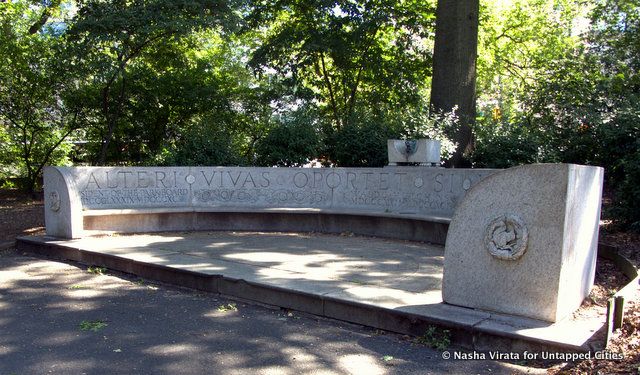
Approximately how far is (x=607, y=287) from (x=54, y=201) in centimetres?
781

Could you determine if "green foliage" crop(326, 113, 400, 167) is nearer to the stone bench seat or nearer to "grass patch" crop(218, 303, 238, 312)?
the stone bench seat

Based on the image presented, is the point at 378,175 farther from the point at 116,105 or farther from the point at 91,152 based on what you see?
the point at 91,152

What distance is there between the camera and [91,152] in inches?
617

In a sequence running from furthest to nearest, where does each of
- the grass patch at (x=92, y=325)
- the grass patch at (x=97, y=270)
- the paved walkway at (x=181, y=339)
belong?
the grass patch at (x=97, y=270), the grass patch at (x=92, y=325), the paved walkway at (x=181, y=339)

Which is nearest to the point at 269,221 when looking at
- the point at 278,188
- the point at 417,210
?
the point at 278,188

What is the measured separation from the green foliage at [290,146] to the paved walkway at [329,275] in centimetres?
261

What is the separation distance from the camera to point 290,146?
11.9 meters

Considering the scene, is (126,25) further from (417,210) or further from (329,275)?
(329,275)

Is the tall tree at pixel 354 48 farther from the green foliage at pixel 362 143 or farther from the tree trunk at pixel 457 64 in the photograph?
the tree trunk at pixel 457 64

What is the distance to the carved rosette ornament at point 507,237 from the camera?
4320 millimetres

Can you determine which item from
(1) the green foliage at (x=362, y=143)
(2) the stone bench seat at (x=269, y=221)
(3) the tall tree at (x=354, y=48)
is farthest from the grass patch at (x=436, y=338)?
(3) the tall tree at (x=354, y=48)

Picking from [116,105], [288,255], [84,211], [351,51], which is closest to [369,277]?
A: [288,255]

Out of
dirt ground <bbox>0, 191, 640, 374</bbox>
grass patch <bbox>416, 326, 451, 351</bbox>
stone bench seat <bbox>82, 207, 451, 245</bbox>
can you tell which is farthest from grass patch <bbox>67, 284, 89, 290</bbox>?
grass patch <bbox>416, 326, 451, 351</bbox>

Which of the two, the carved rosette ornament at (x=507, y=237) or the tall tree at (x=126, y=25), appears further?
the tall tree at (x=126, y=25)
